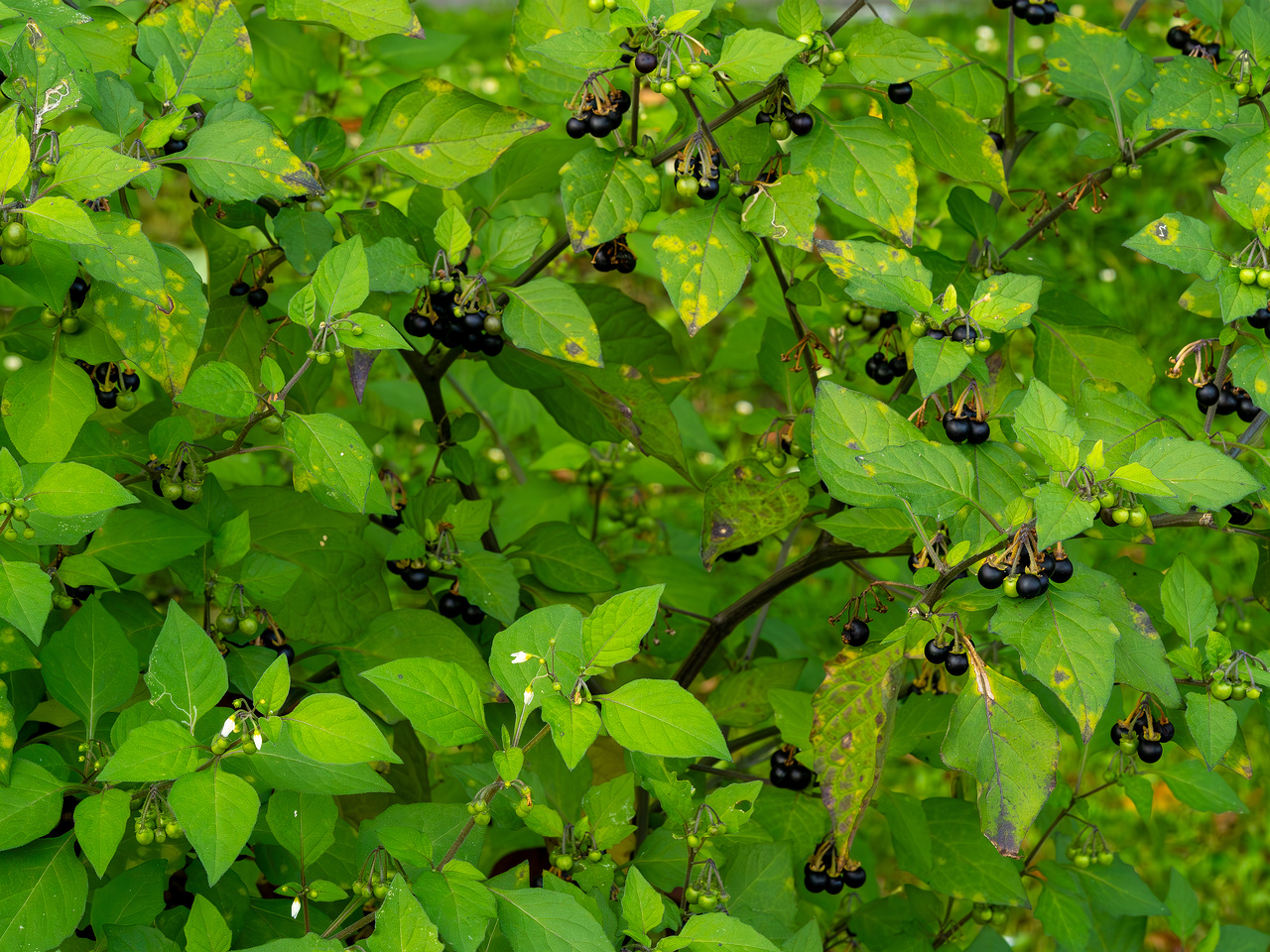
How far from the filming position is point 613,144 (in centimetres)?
188

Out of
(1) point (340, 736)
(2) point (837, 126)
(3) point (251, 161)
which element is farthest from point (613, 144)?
(1) point (340, 736)

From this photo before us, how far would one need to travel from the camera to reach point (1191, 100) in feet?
6.10

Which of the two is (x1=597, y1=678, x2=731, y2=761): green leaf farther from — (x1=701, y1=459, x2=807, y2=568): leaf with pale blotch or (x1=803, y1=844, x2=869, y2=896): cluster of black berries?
(x1=803, y1=844, x2=869, y2=896): cluster of black berries

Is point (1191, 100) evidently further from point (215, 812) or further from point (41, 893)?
point (41, 893)

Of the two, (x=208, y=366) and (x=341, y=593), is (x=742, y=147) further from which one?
(x=341, y=593)

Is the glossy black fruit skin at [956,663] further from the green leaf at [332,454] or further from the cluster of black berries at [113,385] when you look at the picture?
the cluster of black berries at [113,385]

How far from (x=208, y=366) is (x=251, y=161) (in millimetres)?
294

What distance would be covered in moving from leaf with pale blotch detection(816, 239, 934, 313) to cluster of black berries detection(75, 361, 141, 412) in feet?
3.83

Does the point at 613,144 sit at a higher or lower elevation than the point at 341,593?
higher

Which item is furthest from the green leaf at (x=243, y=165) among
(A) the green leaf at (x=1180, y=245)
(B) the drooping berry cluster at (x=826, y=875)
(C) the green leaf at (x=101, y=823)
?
(B) the drooping berry cluster at (x=826, y=875)

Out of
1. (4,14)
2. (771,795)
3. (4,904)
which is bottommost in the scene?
(771,795)

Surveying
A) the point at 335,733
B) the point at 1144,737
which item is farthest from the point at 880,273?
the point at 335,733

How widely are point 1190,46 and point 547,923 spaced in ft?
6.43

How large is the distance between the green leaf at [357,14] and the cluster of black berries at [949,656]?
1.16 meters
